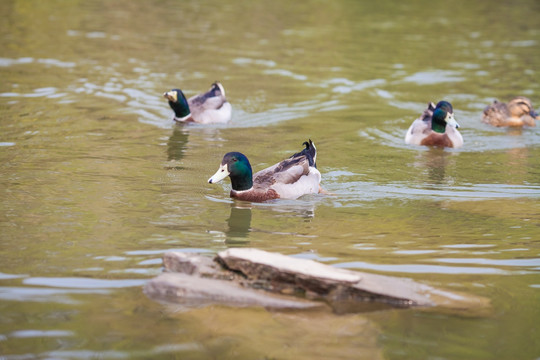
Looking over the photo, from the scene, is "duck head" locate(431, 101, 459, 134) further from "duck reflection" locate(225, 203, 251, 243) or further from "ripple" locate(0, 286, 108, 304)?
"ripple" locate(0, 286, 108, 304)

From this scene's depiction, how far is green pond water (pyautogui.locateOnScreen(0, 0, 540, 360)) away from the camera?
648 centimetres

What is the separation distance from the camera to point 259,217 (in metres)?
10.0

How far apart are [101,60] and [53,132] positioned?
6660mm

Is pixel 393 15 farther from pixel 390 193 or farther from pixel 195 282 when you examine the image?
pixel 195 282

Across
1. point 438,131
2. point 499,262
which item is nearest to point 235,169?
point 499,262

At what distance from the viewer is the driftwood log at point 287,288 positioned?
6.93m

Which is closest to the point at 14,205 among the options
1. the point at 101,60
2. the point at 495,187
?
the point at 495,187

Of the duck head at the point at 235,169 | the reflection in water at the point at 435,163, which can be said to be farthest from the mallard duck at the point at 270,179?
the reflection in water at the point at 435,163

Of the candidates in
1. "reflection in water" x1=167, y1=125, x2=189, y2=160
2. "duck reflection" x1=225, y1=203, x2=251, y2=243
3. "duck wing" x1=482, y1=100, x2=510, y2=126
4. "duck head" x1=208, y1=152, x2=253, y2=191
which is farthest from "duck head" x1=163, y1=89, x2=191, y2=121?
"duck wing" x1=482, y1=100, x2=510, y2=126

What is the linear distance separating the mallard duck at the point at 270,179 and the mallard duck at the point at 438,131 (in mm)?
3813

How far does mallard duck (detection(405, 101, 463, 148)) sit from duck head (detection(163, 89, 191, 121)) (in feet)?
13.9

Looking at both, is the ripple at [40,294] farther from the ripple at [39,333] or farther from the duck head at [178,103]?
the duck head at [178,103]

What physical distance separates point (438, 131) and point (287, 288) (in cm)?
825

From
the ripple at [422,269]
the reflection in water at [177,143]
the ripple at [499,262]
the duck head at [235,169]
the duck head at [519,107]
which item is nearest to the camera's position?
the ripple at [422,269]
